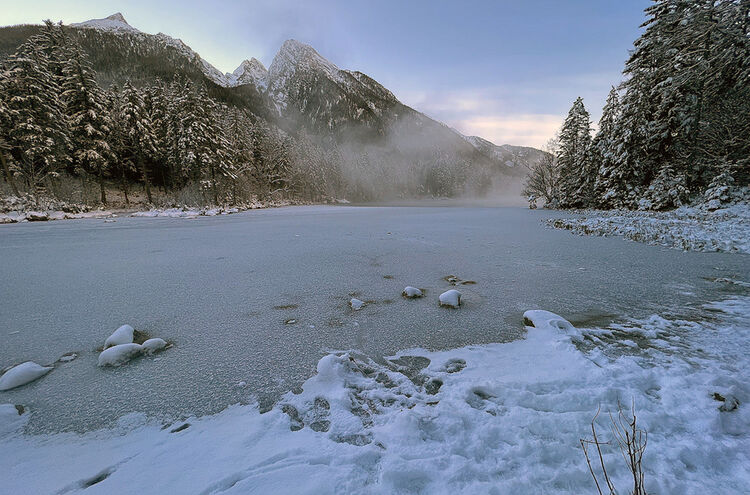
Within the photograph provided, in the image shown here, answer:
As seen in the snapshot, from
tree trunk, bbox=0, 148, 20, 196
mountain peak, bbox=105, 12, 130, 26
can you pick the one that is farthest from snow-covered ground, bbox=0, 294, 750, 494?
mountain peak, bbox=105, 12, 130, 26

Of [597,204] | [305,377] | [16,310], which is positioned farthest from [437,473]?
[597,204]

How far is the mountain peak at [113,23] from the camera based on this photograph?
12704 cm

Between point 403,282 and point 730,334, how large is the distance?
3.52 meters

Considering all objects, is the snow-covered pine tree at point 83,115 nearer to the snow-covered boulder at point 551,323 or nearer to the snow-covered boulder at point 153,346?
the snow-covered boulder at point 153,346

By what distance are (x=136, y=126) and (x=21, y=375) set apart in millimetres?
35410

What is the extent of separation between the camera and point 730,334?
2.67 metres

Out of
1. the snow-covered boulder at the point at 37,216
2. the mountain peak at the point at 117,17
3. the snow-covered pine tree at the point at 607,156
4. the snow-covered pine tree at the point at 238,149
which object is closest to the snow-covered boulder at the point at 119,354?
the snow-covered boulder at the point at 37,216

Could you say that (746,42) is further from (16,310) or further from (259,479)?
(16,310)

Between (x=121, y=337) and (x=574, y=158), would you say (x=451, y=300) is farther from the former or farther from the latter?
(x=574, y=158)

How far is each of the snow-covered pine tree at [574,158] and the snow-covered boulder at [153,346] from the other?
30.8 meters

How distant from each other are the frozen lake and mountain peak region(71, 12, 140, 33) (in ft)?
610

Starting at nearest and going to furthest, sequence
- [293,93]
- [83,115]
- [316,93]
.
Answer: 1. [83,115]
2. [293,93]
3. [316,93]

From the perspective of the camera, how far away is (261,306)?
3.59 metres

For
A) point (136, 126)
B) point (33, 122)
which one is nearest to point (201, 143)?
point (136, 126)
